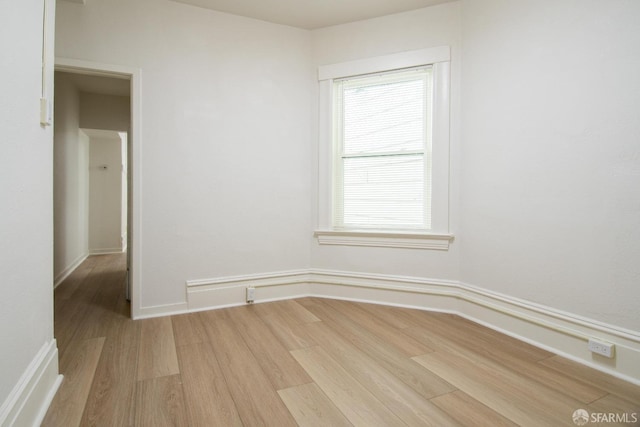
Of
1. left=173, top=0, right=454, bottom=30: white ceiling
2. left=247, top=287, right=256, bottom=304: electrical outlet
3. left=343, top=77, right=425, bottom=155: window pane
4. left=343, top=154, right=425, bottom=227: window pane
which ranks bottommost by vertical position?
left=247, top=287, right=256, bottom=304: electrical outlet

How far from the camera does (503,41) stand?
2.54 m

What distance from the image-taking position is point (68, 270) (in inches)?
184

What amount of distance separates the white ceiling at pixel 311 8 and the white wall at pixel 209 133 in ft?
0.33

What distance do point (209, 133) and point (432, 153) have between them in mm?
1984

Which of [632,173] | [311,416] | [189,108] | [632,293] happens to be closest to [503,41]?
[632,173]

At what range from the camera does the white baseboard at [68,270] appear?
13.4ft

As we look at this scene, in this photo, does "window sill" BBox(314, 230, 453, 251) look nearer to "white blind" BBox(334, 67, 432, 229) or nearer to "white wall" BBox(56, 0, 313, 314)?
"white blind" BBox(334, 67, 432, 229)

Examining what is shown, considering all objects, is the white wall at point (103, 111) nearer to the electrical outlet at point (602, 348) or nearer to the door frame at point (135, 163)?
the door frame at point (135, 163)

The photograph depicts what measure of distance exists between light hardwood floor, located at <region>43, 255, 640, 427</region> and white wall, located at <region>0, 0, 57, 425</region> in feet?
1.30

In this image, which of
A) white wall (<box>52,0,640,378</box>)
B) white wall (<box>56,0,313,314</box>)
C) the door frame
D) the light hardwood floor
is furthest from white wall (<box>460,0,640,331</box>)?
the door frame

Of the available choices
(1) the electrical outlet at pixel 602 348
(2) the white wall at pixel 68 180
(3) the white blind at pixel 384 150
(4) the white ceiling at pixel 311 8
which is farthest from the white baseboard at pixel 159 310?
(1) the electrical outlet at pixel 602 348

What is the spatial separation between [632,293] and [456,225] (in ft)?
4.15

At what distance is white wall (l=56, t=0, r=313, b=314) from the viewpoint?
2779 millimetres

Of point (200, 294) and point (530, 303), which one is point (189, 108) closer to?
point (200, 294)
